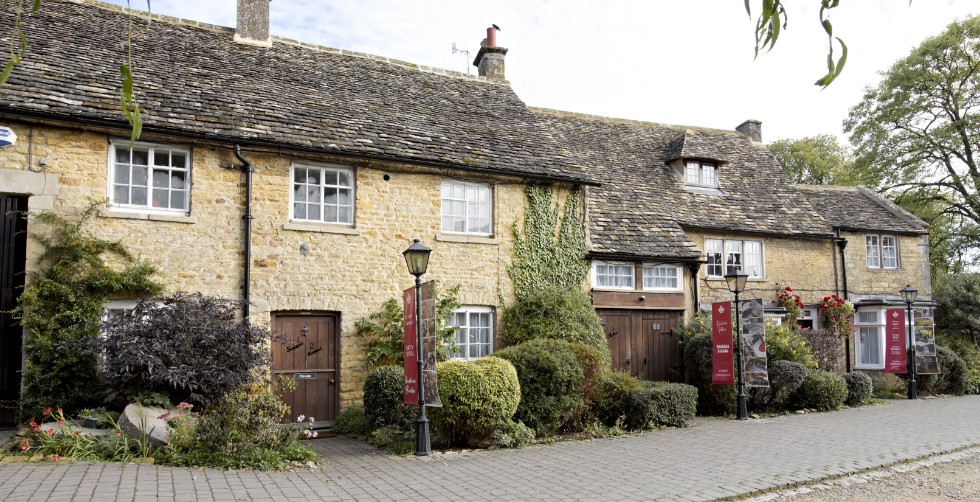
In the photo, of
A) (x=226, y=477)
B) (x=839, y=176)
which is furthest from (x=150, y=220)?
(x=839, y=176)

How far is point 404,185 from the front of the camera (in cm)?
1419

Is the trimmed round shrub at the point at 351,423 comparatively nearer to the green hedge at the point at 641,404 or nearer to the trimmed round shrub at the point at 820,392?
the green hedge at the point at 641,404

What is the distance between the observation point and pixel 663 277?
57.3ft

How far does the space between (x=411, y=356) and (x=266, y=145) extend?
4.89 m

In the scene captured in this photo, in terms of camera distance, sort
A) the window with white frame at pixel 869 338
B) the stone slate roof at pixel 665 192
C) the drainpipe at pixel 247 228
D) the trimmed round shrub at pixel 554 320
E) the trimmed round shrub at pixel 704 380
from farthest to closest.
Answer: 1. the window with white frame at pixel 869 338
2. the stone slate roof at pixel 665 192
3. the trimmed round shrub at pixel 704 380
4. the trimmed round shrub at pixel 554 320
5. the drainpipe at pixel 247 228

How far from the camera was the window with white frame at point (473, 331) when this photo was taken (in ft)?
47.7

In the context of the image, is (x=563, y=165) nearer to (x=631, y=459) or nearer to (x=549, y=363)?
(x=549, y=363)

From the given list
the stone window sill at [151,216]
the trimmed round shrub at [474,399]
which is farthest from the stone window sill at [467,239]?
the stone window sill at [151,216]

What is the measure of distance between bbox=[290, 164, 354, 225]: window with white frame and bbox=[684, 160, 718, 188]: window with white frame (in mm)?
11879

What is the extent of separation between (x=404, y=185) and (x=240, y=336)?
467 cm

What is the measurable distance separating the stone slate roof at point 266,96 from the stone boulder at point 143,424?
477 cm

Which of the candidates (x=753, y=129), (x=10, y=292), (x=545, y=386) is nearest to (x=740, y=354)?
(x=545, y=386)

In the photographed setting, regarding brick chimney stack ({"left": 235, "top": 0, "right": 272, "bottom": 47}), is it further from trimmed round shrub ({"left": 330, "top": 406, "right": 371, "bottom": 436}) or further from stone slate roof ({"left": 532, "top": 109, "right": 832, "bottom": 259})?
trimmed round shrub ({"left": 330, "top": 406, "right": 371, "bottom": 436})

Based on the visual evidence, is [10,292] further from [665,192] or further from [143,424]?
[665,192]
